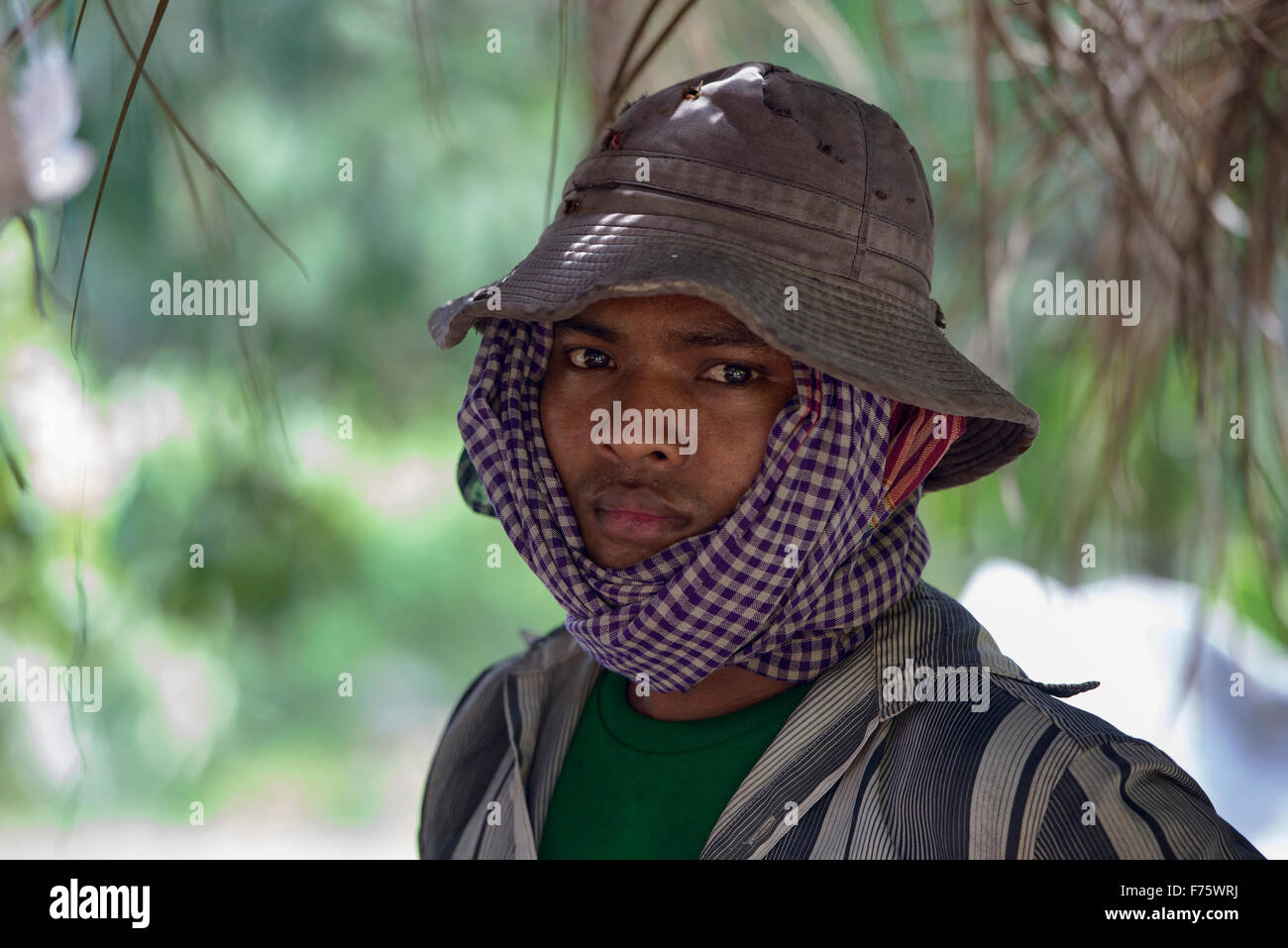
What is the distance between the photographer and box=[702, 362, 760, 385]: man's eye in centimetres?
120

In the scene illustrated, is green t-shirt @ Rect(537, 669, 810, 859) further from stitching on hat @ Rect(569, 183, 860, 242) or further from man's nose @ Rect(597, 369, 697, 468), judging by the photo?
stitching on hat @ Rect(569, 183, 860, 242)

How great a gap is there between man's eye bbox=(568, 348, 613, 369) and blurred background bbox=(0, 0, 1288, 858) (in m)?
0.35

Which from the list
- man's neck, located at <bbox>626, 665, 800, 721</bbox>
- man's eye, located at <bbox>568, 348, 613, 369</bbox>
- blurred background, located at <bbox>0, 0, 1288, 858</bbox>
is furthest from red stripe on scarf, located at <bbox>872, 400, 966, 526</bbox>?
blurred background, located at <bbox>0, 0, 1288, 858</bbox>

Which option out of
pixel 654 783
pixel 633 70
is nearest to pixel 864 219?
pixel 633 70

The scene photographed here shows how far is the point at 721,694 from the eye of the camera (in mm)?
1286

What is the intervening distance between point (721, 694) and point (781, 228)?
0.52m

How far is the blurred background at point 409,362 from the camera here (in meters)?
1.67

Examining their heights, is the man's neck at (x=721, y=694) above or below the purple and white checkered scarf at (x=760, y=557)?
below

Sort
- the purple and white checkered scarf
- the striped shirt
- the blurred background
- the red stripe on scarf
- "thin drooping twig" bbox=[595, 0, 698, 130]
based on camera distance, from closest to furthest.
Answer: the striped shirt, the purple and white checkered scarf, the red stripe on scarf, "thin drooping twig" bbox=[595, 0, 698, 130], the blurred background

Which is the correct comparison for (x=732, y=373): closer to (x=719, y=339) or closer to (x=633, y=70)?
(x=719, y=339)

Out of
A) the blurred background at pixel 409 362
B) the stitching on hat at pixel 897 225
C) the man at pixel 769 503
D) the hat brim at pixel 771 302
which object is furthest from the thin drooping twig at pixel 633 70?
A: the stitching on hat at pixel 897 225

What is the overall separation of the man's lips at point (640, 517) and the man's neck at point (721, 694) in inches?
7.6

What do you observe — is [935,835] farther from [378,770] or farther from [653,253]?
[378,770]

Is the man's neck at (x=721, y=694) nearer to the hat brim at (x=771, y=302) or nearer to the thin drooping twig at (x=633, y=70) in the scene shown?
the hat brim at (x=771, y=302)
